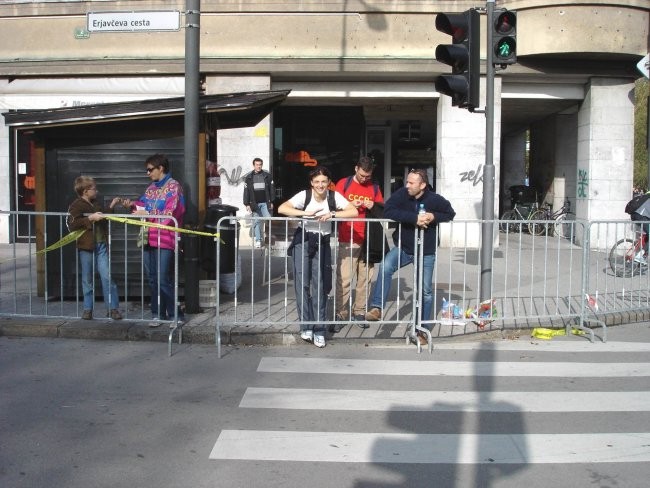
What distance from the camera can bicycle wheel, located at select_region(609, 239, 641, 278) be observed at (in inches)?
390

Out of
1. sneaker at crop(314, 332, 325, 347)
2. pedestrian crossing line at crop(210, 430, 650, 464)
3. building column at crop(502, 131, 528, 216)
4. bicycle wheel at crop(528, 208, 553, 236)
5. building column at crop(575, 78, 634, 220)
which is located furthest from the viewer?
building column at crop(502, 131, 528, 216)

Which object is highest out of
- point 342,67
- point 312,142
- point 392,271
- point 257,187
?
point 342,67

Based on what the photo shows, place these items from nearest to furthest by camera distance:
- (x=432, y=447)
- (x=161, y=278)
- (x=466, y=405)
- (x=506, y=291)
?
(x=432, y=447), (x=466, y=405), (x=161, y=278), (x=506, y=291)

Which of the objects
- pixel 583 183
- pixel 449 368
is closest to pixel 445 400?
pixel 449 368

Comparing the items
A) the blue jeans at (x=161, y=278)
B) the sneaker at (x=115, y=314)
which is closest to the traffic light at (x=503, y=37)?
the blue jeans at (x=161, y=278)

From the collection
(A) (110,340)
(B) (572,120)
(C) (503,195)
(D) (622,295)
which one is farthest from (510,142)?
(A) (110,340)

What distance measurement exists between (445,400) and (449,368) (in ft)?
3.46

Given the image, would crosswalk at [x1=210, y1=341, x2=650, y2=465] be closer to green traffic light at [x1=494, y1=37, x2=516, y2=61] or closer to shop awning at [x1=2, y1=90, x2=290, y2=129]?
shop awning at [x1=2, y1=90, x2=290, y2=129]

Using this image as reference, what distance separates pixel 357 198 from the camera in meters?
8.40

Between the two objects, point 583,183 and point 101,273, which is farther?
point 583,183

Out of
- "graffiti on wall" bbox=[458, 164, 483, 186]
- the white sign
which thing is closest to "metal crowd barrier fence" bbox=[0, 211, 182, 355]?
the white sign

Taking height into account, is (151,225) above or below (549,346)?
above

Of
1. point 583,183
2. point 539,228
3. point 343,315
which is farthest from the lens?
point 583,183

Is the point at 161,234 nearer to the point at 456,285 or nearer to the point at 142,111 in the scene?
the point at 142,111
